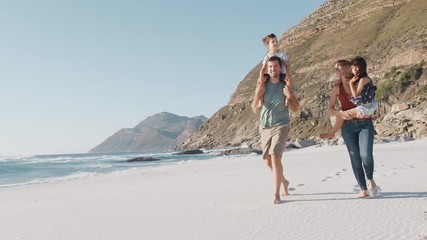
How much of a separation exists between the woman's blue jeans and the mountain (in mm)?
26801

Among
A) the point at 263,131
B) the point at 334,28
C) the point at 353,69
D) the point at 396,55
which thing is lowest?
the point at 263,131

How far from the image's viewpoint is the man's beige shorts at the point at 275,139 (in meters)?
5.23

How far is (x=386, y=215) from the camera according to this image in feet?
13.3

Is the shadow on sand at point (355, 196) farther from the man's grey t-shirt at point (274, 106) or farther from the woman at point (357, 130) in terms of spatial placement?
the man's grey t-shirt at point (274, 106)

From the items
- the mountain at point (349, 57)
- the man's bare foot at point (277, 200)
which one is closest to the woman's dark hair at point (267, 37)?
the man's bare foot at point (277, 200)

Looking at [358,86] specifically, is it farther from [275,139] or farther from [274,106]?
[275,139]

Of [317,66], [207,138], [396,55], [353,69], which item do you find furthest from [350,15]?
[353,69]

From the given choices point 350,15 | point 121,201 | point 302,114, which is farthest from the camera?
point 350,15

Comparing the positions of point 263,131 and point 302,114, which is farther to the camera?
point 302,114

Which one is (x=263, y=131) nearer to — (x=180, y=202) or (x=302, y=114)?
(x=180, y=202)

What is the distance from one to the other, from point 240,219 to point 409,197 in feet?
7.08

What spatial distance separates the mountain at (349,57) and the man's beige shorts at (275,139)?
27.3 meters

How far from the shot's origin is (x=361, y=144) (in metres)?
5.25

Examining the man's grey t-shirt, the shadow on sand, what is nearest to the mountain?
the shadow on sand
